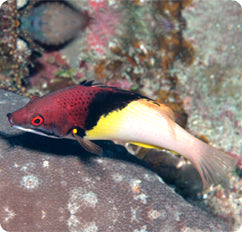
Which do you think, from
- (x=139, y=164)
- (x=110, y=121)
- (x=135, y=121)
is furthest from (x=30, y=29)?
(x=139, y=164)

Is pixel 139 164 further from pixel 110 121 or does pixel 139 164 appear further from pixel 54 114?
pixel 54 114

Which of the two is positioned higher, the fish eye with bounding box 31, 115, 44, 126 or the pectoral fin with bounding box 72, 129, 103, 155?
the fish eye with bounding box 31, 115, 44, 126

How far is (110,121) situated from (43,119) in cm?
69

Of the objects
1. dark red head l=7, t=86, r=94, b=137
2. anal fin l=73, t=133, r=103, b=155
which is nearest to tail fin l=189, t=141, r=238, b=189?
anal fin l=73, t=133, r=103, b=155

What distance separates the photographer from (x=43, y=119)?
218 cm

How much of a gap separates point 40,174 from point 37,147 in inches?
15.2

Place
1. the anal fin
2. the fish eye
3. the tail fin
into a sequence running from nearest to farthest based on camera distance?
the fish eye, the anal fin, the tail fin

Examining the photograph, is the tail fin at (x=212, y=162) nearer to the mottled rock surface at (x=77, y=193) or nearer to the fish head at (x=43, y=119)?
the mottled rock surface at (x=77, y=193)

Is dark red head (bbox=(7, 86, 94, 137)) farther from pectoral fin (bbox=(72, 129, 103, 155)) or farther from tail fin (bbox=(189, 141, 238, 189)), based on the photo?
tail fin (bbox=(189, 141, 238, 189))

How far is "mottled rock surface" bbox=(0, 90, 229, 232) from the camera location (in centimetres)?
233

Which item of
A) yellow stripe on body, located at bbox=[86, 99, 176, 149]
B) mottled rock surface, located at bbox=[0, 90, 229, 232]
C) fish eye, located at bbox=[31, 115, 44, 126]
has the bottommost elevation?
mottled rock surface, located at bbox=[0, 90, 229, 232]

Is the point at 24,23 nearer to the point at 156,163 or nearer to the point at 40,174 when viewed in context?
the point at 40,174

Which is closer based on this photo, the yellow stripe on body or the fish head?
the fish head

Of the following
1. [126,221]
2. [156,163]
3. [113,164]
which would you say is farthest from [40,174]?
[156,163]
